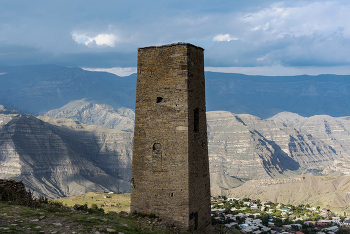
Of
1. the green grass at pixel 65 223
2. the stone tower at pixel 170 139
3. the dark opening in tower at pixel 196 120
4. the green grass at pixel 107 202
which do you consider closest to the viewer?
the green grass at pixel 65 223

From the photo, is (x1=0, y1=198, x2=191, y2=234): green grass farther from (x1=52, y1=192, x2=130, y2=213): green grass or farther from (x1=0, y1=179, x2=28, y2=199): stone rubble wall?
(x1=52, y1=192, x2=130, y2=213): green grass

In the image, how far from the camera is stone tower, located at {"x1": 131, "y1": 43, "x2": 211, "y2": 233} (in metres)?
17.2

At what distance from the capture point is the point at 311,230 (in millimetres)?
71812

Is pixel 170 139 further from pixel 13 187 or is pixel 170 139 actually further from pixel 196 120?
pixel 13 187

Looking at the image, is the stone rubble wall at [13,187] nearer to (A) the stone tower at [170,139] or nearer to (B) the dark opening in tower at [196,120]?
(A) the stone tower at [170,139]

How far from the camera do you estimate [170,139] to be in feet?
57.1

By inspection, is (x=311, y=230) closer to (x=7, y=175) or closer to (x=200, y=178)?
(x=200, y=178)

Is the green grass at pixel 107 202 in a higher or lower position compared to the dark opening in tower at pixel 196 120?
lower

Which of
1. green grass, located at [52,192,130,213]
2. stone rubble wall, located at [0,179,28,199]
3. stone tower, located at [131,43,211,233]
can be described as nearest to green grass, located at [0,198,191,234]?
stone tower, located at [131,43,211,233]

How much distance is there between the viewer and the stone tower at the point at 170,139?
1717cm

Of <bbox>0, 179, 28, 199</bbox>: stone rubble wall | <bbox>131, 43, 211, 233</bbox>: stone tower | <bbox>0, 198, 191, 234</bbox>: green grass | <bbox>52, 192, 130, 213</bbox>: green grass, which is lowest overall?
<bbox>52, 192, 130, 213</bbox>: green grass

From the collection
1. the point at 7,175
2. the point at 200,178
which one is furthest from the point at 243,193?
the point at 200,178

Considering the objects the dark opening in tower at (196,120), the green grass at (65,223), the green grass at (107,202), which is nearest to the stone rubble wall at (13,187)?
the green grass at (65,223)

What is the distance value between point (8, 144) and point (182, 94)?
205626mm
